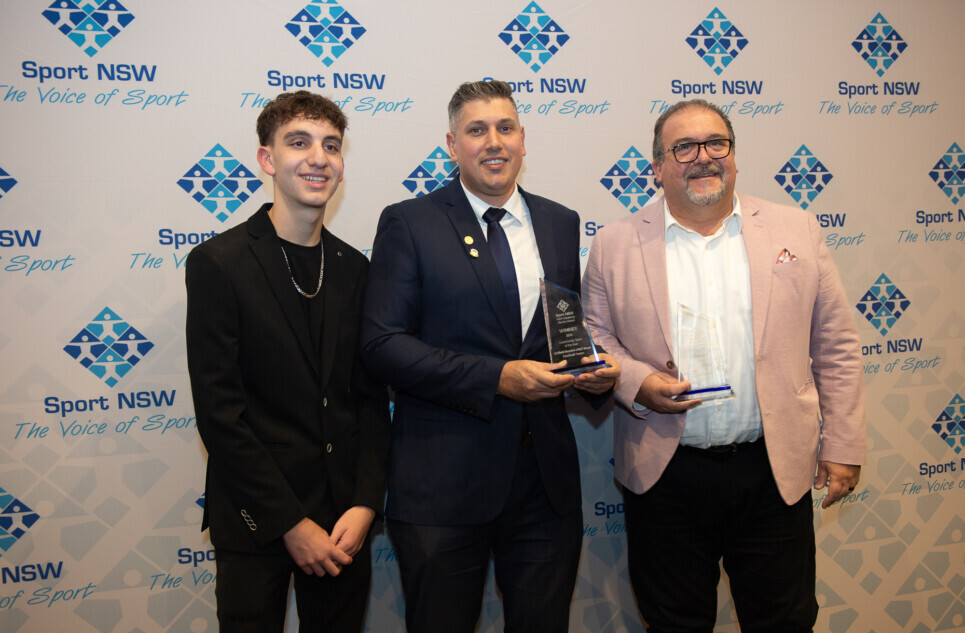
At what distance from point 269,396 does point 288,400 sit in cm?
6

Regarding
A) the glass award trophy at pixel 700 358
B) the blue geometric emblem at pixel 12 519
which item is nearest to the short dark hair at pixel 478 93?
the glass award trophy at pixel 700 358

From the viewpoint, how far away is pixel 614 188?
324 centimetres

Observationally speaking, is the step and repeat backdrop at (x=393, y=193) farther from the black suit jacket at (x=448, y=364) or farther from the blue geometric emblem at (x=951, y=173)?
the black suit jacket at (x=448, y=364)

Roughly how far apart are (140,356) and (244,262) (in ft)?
4.04

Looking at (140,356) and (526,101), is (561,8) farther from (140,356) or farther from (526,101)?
(140,356)

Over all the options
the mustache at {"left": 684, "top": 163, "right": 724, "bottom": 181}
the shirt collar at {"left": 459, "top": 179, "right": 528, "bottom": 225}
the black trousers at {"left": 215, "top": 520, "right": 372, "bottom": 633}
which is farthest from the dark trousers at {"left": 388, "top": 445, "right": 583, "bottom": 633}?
the mustache at {"left": 684, "top": 163, "right": 724, "bottom": 181}

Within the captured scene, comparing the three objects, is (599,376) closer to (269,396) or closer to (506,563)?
(506,563)

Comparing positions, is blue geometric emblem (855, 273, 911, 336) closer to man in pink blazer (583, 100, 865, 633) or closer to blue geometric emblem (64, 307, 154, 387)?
man in pink blazer (583, 100, 865, 633)

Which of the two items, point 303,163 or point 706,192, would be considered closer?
point 303,163

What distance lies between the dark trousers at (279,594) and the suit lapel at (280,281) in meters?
0.67

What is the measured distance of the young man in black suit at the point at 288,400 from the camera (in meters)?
1.94

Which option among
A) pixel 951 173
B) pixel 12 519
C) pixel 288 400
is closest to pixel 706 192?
pixel 288 400

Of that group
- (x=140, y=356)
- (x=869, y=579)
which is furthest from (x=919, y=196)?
(x=140, y=356)

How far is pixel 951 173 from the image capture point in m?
3.56
